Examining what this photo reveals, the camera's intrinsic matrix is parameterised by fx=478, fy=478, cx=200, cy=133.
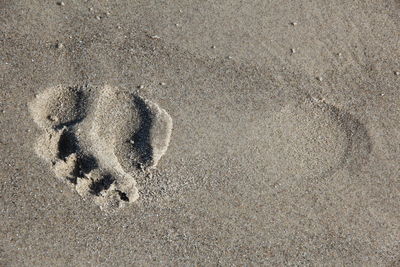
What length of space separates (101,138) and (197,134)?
1.92 feet

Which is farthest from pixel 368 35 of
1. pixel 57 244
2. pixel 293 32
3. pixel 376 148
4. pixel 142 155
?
pixel 57 244

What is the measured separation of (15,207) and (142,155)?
788mm

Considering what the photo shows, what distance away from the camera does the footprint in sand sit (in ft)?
9.24

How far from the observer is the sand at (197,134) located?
2.81m

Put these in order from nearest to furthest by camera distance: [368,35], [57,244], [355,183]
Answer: [57,244]
[355,183]
[368,35]

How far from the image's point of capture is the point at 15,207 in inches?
109

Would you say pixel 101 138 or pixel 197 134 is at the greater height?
pixel 197 134

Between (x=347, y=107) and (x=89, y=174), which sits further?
(x=347, y=107)

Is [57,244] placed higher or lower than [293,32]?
lower

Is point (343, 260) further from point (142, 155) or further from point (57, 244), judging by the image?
point (57, 244)

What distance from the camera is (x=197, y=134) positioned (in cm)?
296

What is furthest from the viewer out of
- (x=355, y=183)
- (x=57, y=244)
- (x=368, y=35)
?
(x=368, y=35)

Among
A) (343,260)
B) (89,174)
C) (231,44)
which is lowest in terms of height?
(89,174)

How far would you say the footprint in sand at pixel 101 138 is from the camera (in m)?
2.82
